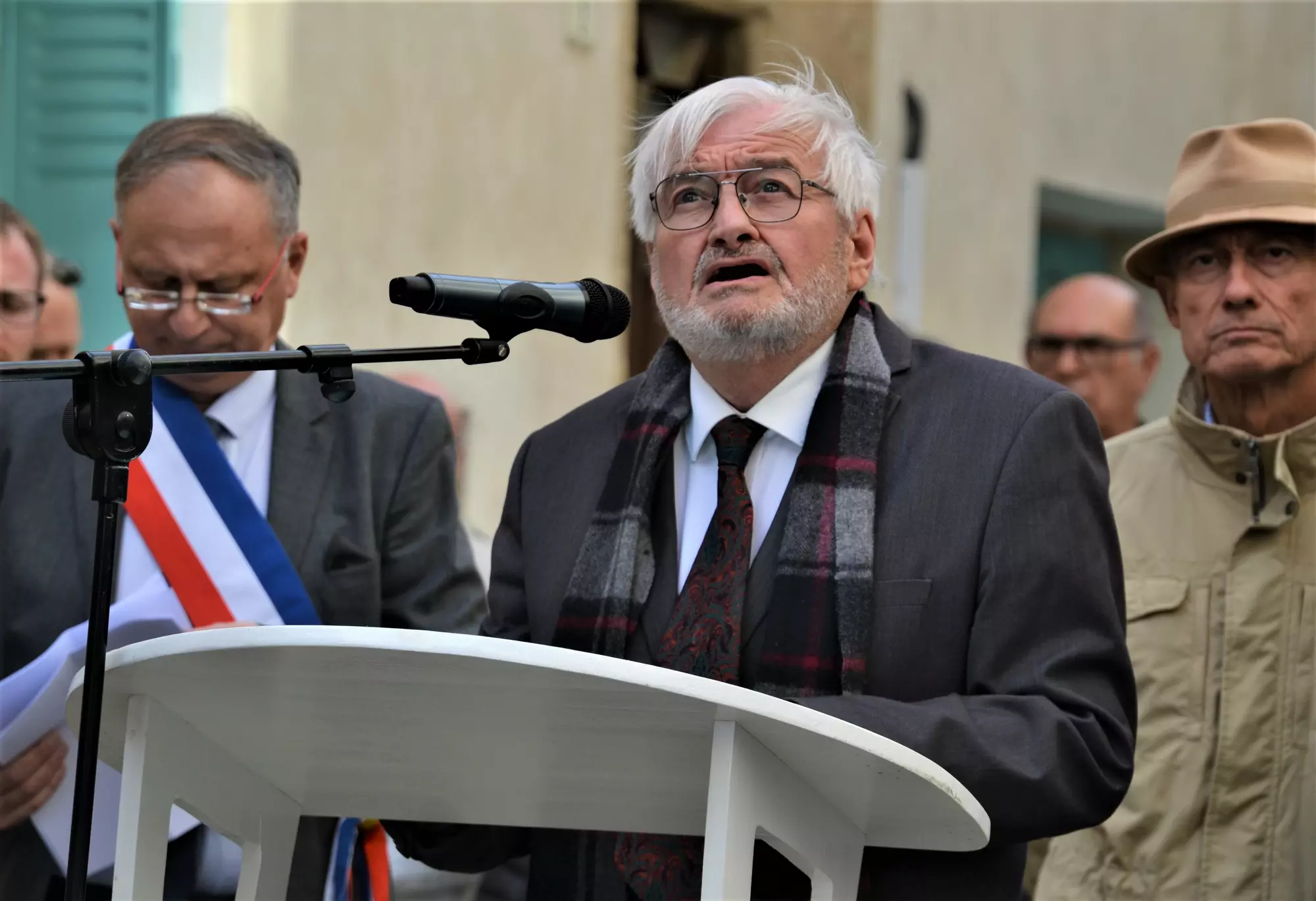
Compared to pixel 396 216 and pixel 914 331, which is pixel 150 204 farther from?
pixel 914 331

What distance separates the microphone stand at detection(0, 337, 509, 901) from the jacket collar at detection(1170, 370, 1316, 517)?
181cm

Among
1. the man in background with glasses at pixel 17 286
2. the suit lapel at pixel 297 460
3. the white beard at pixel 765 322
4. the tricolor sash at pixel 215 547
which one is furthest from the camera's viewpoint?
the man in background with glasses at pixel 17 286

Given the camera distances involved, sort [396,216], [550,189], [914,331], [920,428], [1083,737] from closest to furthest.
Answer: [1083,737], [920,428], [396,216], [550,189], [914,331]

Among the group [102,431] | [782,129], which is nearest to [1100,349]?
[782,129]

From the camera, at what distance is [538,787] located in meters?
2.17

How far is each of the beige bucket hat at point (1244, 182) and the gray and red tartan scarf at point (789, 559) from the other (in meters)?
0.87

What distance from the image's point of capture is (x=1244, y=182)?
3.43m

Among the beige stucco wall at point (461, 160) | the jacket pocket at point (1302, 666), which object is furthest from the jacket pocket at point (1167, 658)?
the beige stucco wall at point (461, 160)

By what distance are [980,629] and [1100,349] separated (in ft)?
10.9

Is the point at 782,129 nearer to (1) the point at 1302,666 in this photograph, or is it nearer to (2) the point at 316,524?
(2) the point at 316,524

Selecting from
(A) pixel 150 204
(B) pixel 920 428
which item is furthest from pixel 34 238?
(B) pixel 920 428

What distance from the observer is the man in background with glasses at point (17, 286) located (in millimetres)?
3732

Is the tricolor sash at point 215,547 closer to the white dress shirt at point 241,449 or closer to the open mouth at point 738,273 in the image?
the white dress shirt at point 241,449

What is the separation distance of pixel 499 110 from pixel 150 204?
3.99m
